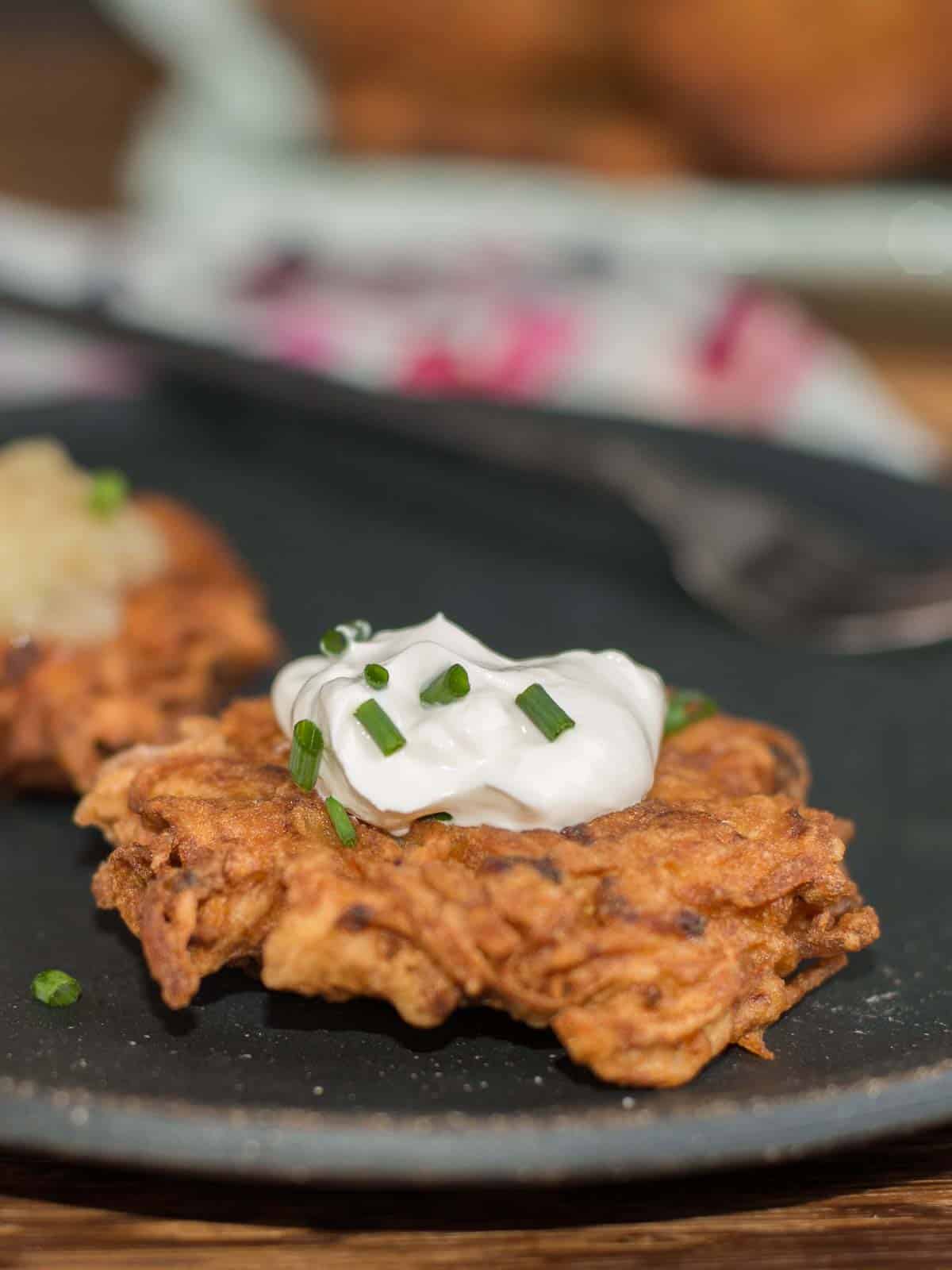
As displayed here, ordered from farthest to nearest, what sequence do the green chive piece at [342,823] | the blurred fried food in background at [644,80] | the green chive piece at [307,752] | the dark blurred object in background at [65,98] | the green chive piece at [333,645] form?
the dark blurred object in background at [65,98] < the blurred fried food in background at [644,80] < the green chive piece at [333,645] < the green chive piece at [307,752] < the green chive piece at [342,823]

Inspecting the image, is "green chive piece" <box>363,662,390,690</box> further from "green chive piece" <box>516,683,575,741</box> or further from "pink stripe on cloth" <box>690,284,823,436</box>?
"pink stripe on cloth" <box>690,284,823,436</box>

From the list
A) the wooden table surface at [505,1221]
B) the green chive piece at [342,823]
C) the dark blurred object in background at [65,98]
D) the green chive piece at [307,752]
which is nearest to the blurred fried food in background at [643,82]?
the dark blurred object in background at [65,98]

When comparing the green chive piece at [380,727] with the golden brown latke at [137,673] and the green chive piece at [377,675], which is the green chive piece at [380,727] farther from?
the golden brown latke at [137,673]

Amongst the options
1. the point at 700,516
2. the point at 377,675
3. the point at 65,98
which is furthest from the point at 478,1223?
the point at 65,98

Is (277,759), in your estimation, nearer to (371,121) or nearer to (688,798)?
(688,798)

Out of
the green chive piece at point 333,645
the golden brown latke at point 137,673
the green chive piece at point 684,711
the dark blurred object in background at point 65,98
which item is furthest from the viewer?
the dark blurred object in background at point 65,98

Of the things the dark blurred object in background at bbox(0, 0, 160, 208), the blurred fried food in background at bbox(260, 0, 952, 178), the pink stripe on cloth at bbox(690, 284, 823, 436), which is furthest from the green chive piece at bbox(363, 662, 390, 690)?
the dark blurred object in background at bbox(0, 0, 160, 208)

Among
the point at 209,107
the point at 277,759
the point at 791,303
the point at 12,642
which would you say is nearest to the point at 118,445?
the point at 12,642
